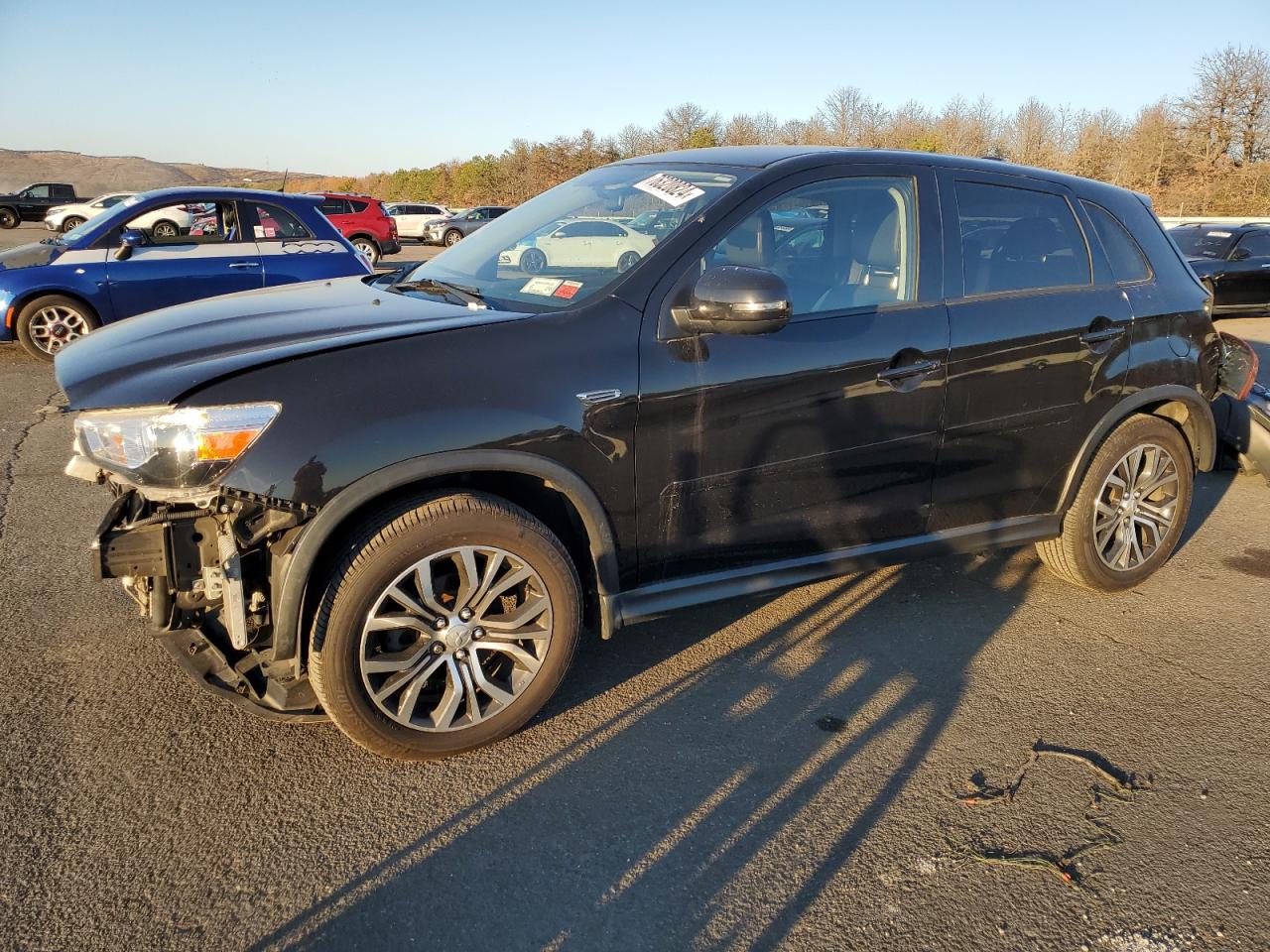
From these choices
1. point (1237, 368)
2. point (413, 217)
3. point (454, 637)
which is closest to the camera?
point (454, 637)

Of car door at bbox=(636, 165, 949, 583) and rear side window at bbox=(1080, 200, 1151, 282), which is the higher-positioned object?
rear side window at bbox=(1080, 200, 1151, 282)

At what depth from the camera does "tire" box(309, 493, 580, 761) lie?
267 cm

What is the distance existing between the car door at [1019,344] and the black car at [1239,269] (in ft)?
35.6

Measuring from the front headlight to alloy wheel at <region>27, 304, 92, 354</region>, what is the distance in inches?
298

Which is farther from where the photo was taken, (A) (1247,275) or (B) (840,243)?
(A) (1247,275)

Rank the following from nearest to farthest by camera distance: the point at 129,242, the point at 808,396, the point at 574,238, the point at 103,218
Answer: the point at 808,396, the point at 574,238, the point at 129,242, the point at 103,218

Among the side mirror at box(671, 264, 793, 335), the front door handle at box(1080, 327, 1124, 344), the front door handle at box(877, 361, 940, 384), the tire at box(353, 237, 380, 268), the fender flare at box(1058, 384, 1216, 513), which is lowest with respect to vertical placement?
the fender flare at box(1058, 384, 1216, 513)

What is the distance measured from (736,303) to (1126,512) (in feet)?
8.29

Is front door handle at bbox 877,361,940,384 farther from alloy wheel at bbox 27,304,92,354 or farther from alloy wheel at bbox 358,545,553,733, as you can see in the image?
alloy wheel at bbox 27,304,92,354

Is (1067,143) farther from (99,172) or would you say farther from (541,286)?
(99,172)

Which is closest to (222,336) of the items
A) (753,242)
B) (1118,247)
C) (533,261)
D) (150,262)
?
(533,261)

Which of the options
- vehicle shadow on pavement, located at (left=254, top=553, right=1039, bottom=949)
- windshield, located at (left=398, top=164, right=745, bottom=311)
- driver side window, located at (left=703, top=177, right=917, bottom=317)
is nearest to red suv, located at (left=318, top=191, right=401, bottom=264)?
windshield, located at (left=398, top=164, right=745, bottom=311)

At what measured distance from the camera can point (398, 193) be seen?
61500 mm

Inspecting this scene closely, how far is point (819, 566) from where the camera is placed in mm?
3477
